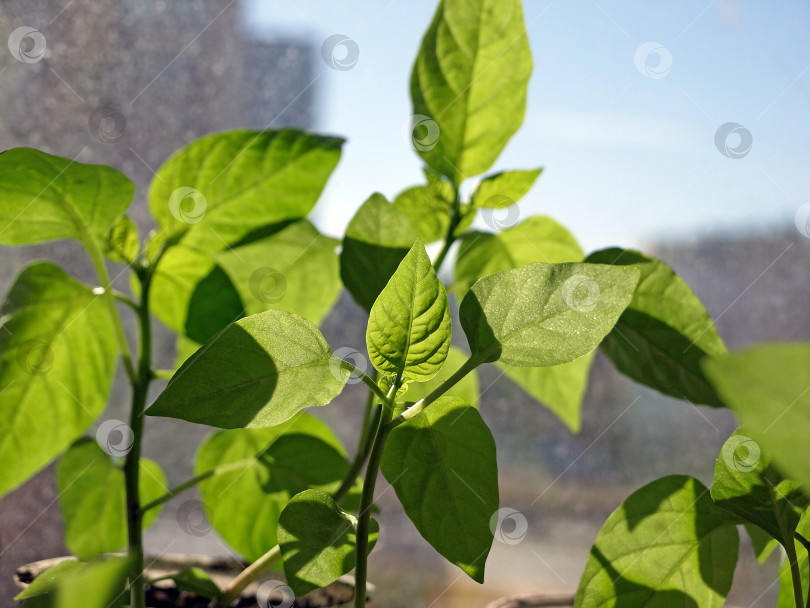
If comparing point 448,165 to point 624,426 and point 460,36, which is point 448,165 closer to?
point 460,36

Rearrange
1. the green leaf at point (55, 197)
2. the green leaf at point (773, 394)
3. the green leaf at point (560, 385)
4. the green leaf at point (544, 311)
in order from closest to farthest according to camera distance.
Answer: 1. the green leaf at point (773, 394)
2. the green leaf at point (544, 311)
3. the green leaf at point (55, 197)
4. the green leaf at point (560, 385)

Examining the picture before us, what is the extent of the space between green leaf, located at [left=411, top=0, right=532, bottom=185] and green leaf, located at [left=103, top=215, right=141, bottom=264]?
8.1 inches

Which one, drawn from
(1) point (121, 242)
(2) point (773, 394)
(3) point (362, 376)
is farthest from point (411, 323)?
(1) point (121, 242)

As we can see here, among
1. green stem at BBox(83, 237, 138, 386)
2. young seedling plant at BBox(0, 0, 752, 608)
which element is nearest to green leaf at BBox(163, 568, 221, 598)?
young seedling plant at BBox(0, 0, 752, 608)

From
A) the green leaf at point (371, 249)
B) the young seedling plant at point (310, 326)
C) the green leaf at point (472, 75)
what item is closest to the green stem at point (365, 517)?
the young seedling plant at point (310, 326)

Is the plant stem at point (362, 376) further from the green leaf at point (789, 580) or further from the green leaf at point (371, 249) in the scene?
the green leaf at point (789, 580)

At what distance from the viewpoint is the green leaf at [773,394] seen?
153mm

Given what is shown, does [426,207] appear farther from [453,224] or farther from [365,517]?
[365,517]

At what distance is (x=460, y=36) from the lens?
Result: 1.34 feet

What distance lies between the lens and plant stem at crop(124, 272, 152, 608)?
0.36 meters

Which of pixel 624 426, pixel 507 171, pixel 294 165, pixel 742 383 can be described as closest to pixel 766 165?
pixel 624 426

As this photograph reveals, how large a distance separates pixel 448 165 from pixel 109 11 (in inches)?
22.2

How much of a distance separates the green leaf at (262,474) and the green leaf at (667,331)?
194 mm

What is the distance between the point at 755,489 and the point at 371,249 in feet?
0.70
